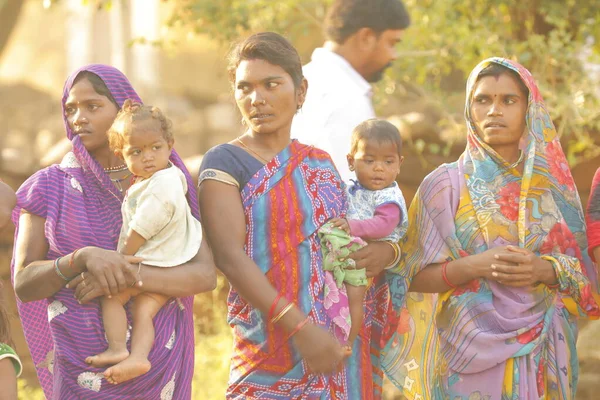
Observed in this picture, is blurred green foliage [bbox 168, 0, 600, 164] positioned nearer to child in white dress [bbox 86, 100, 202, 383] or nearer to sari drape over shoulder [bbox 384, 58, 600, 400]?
sari drape over shoulder [bbox 384, 58, 600, 400]

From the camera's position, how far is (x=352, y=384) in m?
4.12

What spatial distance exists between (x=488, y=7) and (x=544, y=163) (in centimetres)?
385

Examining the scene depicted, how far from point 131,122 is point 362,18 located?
90.9 inches

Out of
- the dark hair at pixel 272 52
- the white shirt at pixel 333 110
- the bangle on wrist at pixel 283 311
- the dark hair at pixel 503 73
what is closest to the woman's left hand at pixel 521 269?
the dark hair at pixel 503 73

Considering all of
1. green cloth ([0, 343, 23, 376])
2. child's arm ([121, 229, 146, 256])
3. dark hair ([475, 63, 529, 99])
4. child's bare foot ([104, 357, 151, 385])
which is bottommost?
child's bare foot ([104, 357, 151, 385])

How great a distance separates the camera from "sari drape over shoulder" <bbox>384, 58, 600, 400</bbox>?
14.1 feet

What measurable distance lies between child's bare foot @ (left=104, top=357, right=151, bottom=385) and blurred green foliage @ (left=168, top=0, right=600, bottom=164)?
4537mm

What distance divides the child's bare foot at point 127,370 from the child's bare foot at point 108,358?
0.07ft

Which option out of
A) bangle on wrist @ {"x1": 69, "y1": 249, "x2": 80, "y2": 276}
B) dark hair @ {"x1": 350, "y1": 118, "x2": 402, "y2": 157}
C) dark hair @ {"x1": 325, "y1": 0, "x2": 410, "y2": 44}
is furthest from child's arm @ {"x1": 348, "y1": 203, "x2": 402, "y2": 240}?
dark hair @ {"x1": 325, "y1": 0, "x2": 410, "y2": 44}

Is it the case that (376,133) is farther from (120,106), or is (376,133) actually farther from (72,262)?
(72,262)

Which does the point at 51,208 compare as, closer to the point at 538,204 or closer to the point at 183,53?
the point at 538,204

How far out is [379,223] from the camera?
4121mm

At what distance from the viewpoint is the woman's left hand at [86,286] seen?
3.66m

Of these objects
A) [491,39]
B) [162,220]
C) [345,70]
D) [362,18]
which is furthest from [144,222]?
[491,39]
